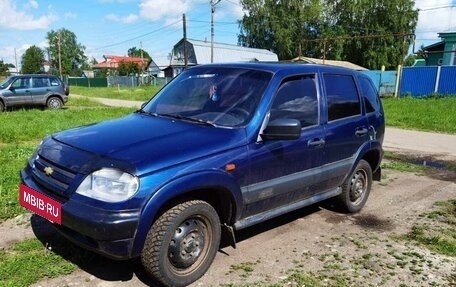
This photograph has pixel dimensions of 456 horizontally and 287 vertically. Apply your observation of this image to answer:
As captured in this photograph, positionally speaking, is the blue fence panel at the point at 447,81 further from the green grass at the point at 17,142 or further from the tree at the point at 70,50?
the tree at the point at 70,50

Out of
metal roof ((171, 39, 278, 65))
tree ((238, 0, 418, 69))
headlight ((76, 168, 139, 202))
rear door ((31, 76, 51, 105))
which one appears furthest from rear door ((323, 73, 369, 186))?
metal roof ((171, 39, 278, 65))

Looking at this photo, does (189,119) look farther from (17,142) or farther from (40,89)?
(40,89)

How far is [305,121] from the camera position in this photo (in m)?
4.40

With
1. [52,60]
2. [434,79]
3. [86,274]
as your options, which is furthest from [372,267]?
[52,60]

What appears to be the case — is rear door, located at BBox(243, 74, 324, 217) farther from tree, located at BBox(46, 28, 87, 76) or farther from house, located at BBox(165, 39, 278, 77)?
tree, located at BBox(46, 28, 87, 76)

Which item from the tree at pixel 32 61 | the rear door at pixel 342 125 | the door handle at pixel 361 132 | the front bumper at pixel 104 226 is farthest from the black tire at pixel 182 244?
the tree at pixel 32 61

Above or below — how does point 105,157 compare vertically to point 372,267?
above

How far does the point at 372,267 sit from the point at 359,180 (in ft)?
5.79

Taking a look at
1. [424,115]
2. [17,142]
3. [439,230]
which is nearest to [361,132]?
[439,230]

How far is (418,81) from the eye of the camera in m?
23.7

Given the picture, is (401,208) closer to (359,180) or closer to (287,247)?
(359,180)

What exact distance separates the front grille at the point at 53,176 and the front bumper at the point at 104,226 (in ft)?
0.48

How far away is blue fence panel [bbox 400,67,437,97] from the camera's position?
76.3ft

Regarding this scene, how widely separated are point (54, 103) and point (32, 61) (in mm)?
96361
